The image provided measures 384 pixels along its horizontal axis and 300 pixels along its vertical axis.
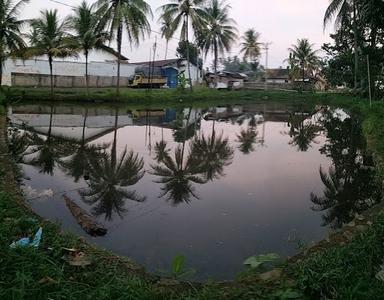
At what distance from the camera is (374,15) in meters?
13.4

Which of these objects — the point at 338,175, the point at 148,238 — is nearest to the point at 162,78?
the point at 338,175

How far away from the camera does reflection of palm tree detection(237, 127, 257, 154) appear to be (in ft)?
41.3

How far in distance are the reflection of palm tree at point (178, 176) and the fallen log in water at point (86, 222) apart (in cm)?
166

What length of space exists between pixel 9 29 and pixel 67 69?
12.5 meters

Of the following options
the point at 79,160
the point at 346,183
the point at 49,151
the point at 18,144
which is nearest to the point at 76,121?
the point at 18,144

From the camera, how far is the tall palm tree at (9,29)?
75.4 ft

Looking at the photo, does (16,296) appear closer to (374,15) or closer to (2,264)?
(2,264)

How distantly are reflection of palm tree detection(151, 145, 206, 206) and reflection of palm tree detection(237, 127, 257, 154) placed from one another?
Answer: 8.07 ft

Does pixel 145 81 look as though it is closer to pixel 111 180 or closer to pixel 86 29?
pixel 86 29

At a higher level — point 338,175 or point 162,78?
point 162,78

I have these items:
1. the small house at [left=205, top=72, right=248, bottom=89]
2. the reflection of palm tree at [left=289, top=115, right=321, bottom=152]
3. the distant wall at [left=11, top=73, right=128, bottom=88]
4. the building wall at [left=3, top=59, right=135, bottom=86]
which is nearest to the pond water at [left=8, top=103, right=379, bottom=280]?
the reflection of palm tree at [left=289, top=115, right=321, bottom=152]

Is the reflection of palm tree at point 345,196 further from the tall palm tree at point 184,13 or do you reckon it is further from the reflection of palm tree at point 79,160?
the tall palm tree at point 184,13

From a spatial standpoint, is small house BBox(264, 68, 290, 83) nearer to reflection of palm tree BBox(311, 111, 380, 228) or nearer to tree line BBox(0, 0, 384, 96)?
tree line BBox(0, 0, 384, 96)

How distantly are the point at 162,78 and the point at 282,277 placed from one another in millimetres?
38393
